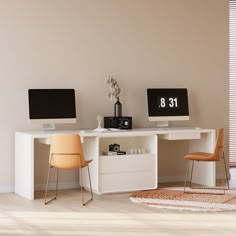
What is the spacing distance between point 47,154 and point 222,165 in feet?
7.74

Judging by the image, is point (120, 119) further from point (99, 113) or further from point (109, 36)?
point (109, 36)

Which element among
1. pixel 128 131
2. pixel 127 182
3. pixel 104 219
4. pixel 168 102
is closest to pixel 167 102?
pixel 168 102

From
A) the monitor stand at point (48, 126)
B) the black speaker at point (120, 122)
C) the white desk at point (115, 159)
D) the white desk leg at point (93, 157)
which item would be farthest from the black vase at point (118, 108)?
the monitor stand at point (48, 126)

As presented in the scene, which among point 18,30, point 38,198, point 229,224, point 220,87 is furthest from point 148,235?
point 220,87

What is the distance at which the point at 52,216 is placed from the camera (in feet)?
18.4

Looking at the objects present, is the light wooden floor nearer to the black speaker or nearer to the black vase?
the black speaker

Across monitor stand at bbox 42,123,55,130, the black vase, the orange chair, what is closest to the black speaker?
the black vase

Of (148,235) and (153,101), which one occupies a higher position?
(153,101)

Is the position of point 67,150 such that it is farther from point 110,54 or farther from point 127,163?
point 110,54

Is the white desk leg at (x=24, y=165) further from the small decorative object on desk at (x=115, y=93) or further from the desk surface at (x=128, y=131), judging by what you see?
the small decorative object on desk at (x=115, y=93)

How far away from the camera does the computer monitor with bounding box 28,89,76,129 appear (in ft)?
22.5

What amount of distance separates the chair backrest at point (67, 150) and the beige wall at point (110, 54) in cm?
89

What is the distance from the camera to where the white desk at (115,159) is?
6559 mm

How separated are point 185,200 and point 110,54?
6.70 feet
